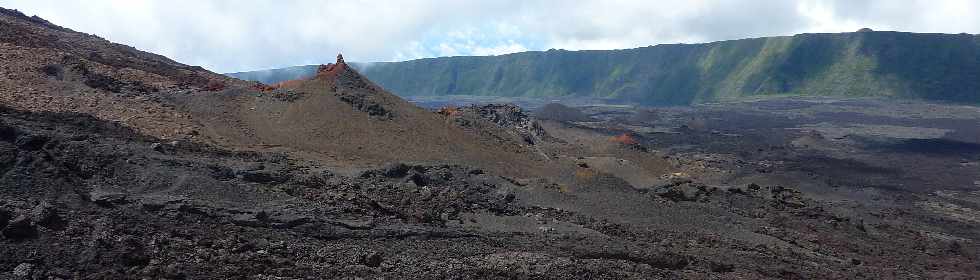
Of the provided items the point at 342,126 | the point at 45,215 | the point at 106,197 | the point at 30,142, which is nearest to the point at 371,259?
the point at 106,197

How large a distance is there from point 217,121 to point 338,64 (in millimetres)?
6995

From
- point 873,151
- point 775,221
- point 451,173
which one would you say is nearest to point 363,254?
point 451,173

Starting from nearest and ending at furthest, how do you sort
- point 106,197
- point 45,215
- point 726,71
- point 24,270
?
point 24,270 < point 45,215 < point 106,197 < point 726,71

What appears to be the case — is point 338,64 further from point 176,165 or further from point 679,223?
point 679,223

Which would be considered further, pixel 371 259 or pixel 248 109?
pixel 248 109

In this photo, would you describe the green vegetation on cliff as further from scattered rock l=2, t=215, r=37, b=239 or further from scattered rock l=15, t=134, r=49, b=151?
scattered rock l=2, t=215, r=37, b=239

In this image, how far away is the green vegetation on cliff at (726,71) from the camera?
89062 millimetres

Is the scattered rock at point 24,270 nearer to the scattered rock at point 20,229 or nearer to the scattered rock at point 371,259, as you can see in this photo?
the scattered rock at point 20,229

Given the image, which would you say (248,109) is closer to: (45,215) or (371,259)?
(371,259)

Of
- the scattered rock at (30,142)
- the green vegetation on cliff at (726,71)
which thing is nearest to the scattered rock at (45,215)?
the scattered rock at (30,142)

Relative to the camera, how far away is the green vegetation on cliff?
8906 centimetres

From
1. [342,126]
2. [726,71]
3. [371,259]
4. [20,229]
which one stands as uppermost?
[726,71]

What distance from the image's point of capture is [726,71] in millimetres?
111188

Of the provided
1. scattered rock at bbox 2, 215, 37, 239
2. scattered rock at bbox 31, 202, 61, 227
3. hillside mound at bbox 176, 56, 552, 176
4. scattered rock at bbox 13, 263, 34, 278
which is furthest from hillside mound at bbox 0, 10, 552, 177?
scattered rock at bbox 13, 263, 34, 278
